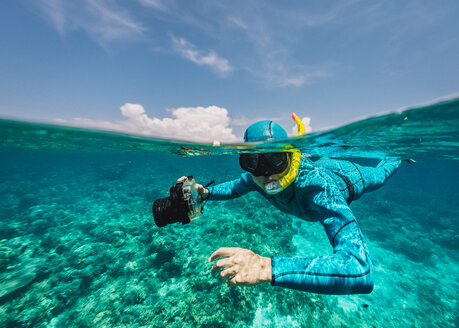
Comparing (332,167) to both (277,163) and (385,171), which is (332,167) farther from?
(385,171)

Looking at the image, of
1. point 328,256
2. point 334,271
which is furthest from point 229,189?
point 334,271

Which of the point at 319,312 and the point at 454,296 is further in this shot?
the point at 454,296

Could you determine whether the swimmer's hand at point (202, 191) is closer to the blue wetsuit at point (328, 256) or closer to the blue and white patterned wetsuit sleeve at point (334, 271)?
the blue wetsuit at point (328, 256)

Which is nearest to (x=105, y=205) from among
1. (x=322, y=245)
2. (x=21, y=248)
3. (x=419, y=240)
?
(x=21, y=248)

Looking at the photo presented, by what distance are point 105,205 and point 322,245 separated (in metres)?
15.4

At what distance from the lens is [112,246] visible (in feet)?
24.7

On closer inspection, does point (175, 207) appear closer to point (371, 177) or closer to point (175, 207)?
point (175, 207)

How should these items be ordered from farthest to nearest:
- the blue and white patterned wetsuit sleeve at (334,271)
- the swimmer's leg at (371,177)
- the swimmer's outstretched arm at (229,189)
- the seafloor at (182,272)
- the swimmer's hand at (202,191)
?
1. the seafloor at (182,272)
2. the swimmer's leg at (371,177)
3. the swimmer's outstretched arm at (229,189)
4. the swimmer's hand at (202,191)
5. the blue and white patterned wetsuit sleeve at (334,271)

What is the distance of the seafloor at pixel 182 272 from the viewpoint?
4941 millimetres

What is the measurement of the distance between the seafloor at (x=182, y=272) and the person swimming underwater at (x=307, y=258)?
13.6ft

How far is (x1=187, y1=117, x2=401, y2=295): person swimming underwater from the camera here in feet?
4.56

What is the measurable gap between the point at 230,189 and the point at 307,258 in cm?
246

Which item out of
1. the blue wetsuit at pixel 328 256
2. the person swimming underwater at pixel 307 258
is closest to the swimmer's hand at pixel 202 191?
the person swimming underwater at pixel 307 258

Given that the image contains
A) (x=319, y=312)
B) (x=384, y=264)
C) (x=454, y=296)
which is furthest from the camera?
(x=384, y=264)
